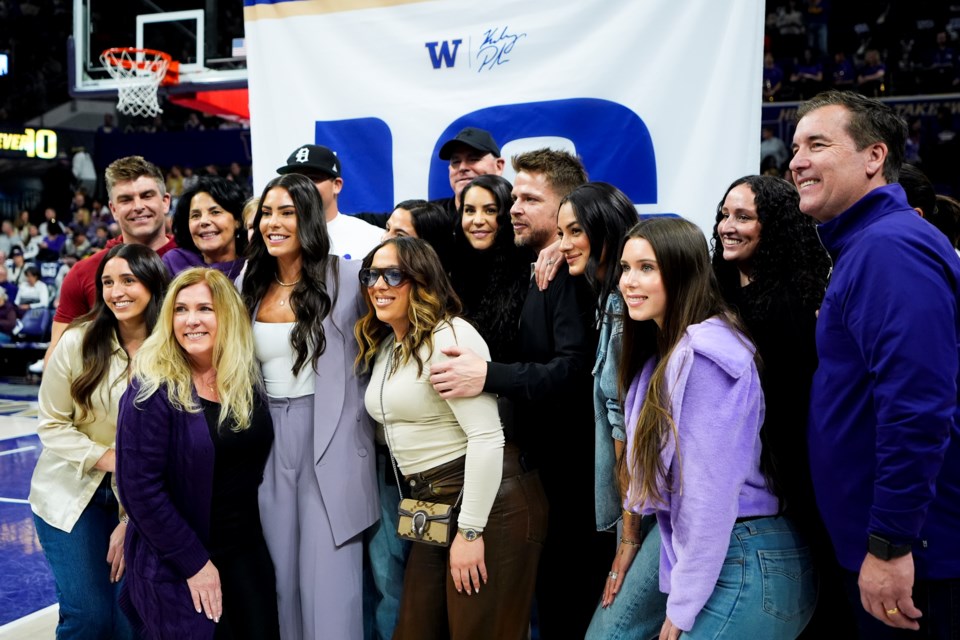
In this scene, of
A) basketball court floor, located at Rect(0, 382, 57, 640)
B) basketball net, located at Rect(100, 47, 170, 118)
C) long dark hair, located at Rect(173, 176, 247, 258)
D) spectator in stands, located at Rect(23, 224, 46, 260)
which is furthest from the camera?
spectator in stands, located at Rect(23, 224, 46, 260)

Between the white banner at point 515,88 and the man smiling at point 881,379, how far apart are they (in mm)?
1728

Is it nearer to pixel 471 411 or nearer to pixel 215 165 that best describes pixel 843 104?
pixel 471 411

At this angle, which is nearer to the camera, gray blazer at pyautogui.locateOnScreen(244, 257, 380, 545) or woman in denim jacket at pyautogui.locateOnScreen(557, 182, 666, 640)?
woman in denim jacket at pyautogui.locateOnScreen(557, 182, 666, 640)

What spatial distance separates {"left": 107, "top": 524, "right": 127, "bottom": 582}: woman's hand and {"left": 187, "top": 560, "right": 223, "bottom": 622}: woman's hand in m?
0.51

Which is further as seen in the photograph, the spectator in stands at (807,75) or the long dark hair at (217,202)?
the spectator in stands at (807,75)

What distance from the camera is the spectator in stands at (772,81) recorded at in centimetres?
1301

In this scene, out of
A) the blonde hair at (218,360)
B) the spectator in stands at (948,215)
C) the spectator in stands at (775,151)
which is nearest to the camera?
the blonde hair at (218,360)

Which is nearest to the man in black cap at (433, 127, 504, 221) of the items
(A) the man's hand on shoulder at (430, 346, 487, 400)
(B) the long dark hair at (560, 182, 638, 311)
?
(B) the long dark hair at (560, 182, 638, 311)

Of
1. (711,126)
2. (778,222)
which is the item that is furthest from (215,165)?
(778,222)

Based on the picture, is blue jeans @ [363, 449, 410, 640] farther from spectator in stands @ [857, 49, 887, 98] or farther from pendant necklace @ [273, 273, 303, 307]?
spectator in stands @ [857, 49, 887, 98]

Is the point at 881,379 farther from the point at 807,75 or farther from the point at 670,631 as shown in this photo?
the point at 807,75

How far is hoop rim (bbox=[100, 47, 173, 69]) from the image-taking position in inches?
265

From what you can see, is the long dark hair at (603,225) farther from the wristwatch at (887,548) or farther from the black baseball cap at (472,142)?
the black baseball cap at (472,142)
